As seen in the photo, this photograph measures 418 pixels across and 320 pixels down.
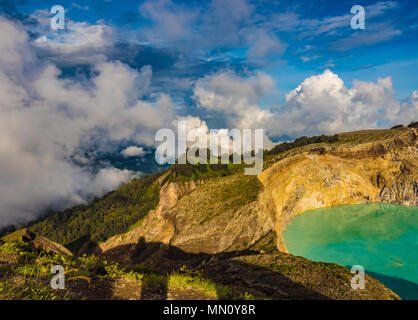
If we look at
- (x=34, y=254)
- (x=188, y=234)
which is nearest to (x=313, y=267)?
(x=34, y=254)

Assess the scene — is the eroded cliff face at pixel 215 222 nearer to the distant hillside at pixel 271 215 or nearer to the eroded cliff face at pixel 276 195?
the eroded cliff face at pixel 276 195

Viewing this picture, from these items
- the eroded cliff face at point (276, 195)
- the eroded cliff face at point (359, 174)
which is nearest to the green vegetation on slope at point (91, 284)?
the eroded cliff face at point (276, 195)

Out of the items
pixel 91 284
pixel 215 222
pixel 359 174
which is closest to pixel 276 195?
pixel 215 222

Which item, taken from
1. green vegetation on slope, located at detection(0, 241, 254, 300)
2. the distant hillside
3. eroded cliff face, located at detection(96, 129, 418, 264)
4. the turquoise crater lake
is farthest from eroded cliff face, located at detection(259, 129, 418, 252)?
green vegetation on slope, located at detection(0, 241, 254, 300)

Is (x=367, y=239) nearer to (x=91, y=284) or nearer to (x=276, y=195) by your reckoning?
(x=276, y=195)

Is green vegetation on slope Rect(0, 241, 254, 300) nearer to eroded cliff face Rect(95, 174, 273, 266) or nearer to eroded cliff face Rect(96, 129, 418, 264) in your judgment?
eroded cliff face Rect(95, 174, 273, 266)
